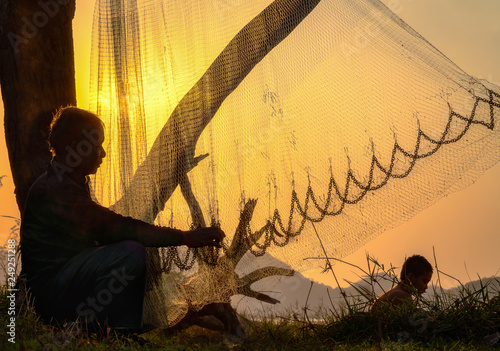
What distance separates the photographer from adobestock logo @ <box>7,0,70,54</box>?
530cm

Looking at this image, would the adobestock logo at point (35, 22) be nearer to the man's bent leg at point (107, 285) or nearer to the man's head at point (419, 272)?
the man's bent leg at point (107, 285)

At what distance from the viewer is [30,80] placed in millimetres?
5246

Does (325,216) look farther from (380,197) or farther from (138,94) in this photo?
(138,94)

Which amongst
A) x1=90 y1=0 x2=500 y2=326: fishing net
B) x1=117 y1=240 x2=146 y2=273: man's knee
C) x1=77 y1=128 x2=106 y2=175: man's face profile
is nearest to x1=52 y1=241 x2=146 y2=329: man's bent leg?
x1=117 y1=240 x2=146 y2=273: man's knee

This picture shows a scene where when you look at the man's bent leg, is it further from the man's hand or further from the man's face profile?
the man's face profile

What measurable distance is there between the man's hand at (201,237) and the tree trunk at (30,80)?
210 cm

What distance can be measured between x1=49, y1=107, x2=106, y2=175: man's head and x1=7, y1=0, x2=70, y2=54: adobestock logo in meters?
1.85

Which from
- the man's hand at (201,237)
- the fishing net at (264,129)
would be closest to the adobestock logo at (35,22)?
the fishing net at (264,129)

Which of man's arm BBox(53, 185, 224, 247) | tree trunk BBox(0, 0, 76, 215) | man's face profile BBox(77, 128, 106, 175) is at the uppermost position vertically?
tree trunk BBox(0, 0, 76, 215)

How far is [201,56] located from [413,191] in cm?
230

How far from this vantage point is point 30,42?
5.29m

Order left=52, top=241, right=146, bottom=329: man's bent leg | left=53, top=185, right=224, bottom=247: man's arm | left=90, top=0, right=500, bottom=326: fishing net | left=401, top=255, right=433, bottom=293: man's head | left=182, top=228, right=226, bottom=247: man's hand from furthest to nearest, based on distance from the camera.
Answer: left=401, top=255, right=433, bottom=293: man's head → left=90, top=0, right=500, bottom=326: fishing net → left=182, top=228, right=226, bottom=247: man's hand → left=53, top=185, right=224, bottom=247: man's arm → left=52, top=241, right=146, bottom=329: man's bent leg

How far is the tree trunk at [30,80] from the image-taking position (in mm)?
5211

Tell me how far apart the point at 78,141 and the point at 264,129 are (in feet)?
5.49
